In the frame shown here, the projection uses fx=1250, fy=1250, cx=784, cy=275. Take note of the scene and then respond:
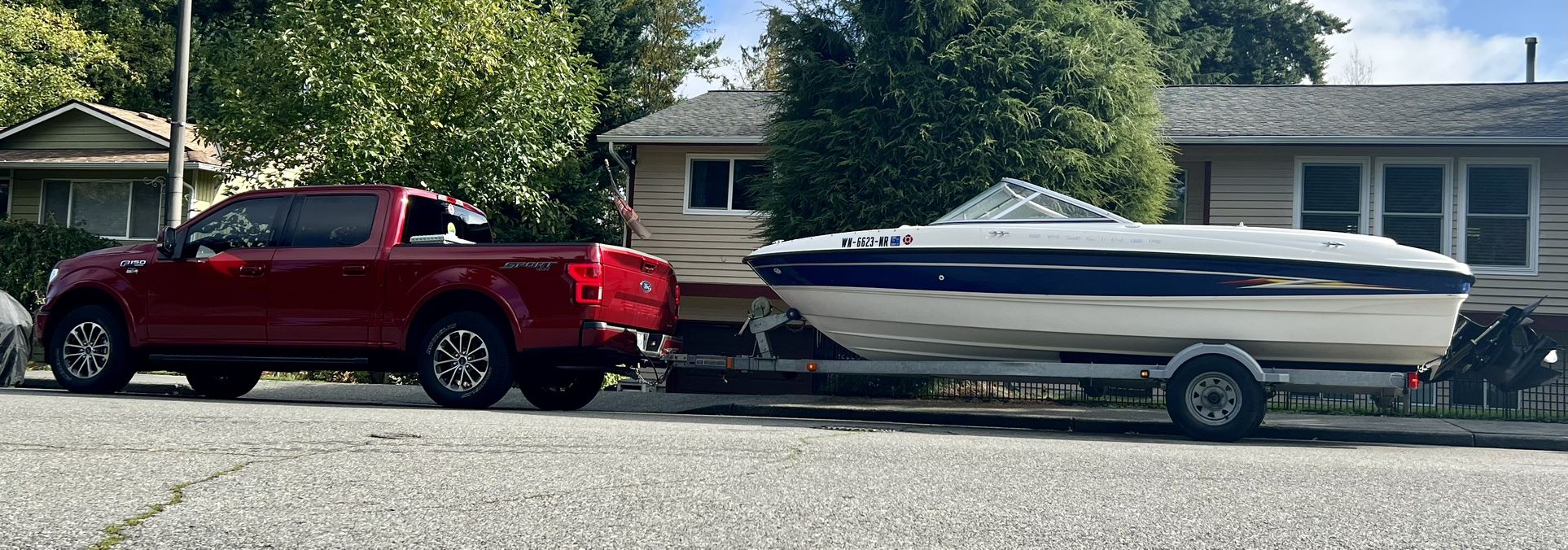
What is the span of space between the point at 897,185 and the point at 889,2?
7.40 ft

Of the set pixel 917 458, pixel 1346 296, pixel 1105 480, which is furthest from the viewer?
pixel 1346 296

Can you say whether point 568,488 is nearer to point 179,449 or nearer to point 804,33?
point 179,449

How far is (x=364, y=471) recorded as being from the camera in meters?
5.82

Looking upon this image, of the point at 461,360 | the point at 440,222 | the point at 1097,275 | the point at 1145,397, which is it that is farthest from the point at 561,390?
the point at 1145,397

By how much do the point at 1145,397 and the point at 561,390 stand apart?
6.85 m

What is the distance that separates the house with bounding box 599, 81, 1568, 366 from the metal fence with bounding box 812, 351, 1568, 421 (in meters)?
2.71

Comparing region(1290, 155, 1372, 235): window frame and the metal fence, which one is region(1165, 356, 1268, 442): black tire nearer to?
the metal fence

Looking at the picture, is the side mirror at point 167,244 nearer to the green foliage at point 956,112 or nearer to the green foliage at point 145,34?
the green foliage at point 956,112

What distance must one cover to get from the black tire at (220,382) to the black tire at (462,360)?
9.69 ft

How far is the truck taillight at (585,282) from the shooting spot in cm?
968

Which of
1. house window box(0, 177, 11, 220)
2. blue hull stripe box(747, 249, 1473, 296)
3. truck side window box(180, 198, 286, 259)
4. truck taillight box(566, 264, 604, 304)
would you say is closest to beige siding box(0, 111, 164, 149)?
house window box(0, 177, 11, 220)

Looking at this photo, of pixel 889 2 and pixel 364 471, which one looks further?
pixel 889 2

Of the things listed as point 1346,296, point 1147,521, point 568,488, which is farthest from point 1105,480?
point 1346,296

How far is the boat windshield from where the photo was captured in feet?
33.6
